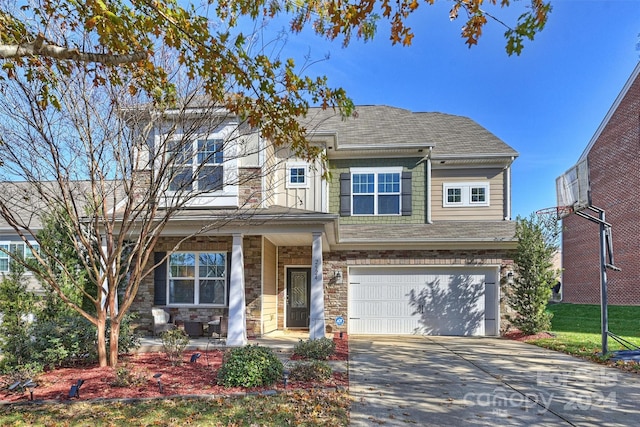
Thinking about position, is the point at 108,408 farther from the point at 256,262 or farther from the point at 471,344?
the point at 471,344

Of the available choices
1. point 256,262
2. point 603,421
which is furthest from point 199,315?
point 603,421

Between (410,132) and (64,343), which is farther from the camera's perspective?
(410,132)

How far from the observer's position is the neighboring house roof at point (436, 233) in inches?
459

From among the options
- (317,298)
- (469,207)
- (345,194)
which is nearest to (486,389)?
(317,298)

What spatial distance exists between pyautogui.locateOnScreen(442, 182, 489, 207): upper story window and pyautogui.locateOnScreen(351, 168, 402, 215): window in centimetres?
165

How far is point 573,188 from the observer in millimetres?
9250

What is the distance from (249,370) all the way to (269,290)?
6128mm

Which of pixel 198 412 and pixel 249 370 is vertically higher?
pixel 249 370

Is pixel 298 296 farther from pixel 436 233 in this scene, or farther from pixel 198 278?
pixel 436 233

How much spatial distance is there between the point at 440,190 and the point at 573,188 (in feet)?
14.3

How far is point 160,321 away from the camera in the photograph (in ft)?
35.0

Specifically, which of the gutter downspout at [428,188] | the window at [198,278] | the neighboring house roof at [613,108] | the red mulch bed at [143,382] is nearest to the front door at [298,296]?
the window at [198,278]

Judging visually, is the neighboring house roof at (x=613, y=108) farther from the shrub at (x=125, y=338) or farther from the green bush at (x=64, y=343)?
the green bush at (x=64, y=343)

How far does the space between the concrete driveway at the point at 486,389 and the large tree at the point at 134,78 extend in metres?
3.44
